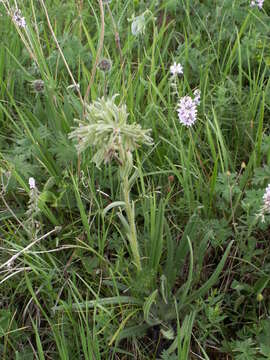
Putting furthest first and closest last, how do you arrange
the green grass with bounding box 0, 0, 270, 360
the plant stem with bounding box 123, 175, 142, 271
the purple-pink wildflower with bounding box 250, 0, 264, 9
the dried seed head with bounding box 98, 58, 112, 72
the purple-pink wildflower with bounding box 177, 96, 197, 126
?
the purple-pink wildflower with bounding box 250, 0, 264, 9 < the dried seed head with bounding box 98, 58, 112, 72 < the purple-pink wildflower with bounding box 177, 96, 197, 126 < the green grass with bounding box 0, 0, 270, 360 < the plant stem with bounding box 123, 175, 142, 271

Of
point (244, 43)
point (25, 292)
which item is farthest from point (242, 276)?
point (244, 43)

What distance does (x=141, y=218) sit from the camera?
6.33 feet

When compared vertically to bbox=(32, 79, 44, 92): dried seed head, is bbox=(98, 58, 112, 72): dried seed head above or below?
above

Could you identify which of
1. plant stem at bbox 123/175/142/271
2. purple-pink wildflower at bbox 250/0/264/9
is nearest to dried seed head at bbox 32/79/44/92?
plant stem at bbox 123/175/142/271

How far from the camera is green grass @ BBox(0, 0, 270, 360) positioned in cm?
163

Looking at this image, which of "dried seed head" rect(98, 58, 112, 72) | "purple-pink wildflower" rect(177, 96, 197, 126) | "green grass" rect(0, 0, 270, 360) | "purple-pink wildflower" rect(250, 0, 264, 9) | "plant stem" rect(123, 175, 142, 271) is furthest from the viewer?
"purple-pink wildflower" rect(250, 0, 264, 9)

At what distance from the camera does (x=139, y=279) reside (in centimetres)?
161

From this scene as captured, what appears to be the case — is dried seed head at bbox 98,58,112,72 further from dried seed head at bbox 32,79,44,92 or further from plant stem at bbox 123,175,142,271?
plant stem at bbox 123,175,142,271

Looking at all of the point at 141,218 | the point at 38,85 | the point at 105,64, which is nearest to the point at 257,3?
the point at 105,64

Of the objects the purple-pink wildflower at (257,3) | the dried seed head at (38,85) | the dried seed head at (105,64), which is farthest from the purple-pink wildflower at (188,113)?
the purple-pink wildflower at (257,3)

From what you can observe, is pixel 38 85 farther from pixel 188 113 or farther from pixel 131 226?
pixel 131 226

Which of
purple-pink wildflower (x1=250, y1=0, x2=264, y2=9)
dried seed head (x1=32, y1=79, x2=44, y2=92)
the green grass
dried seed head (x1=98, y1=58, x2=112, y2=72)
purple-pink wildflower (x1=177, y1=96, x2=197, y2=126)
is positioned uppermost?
purple-pink wildflower (x1=250, y1=0, x2=264, y2=9)

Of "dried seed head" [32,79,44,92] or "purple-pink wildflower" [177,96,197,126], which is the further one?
"dried seed head" [32,79,44,92]

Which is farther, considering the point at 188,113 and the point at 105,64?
the point at 105,64
